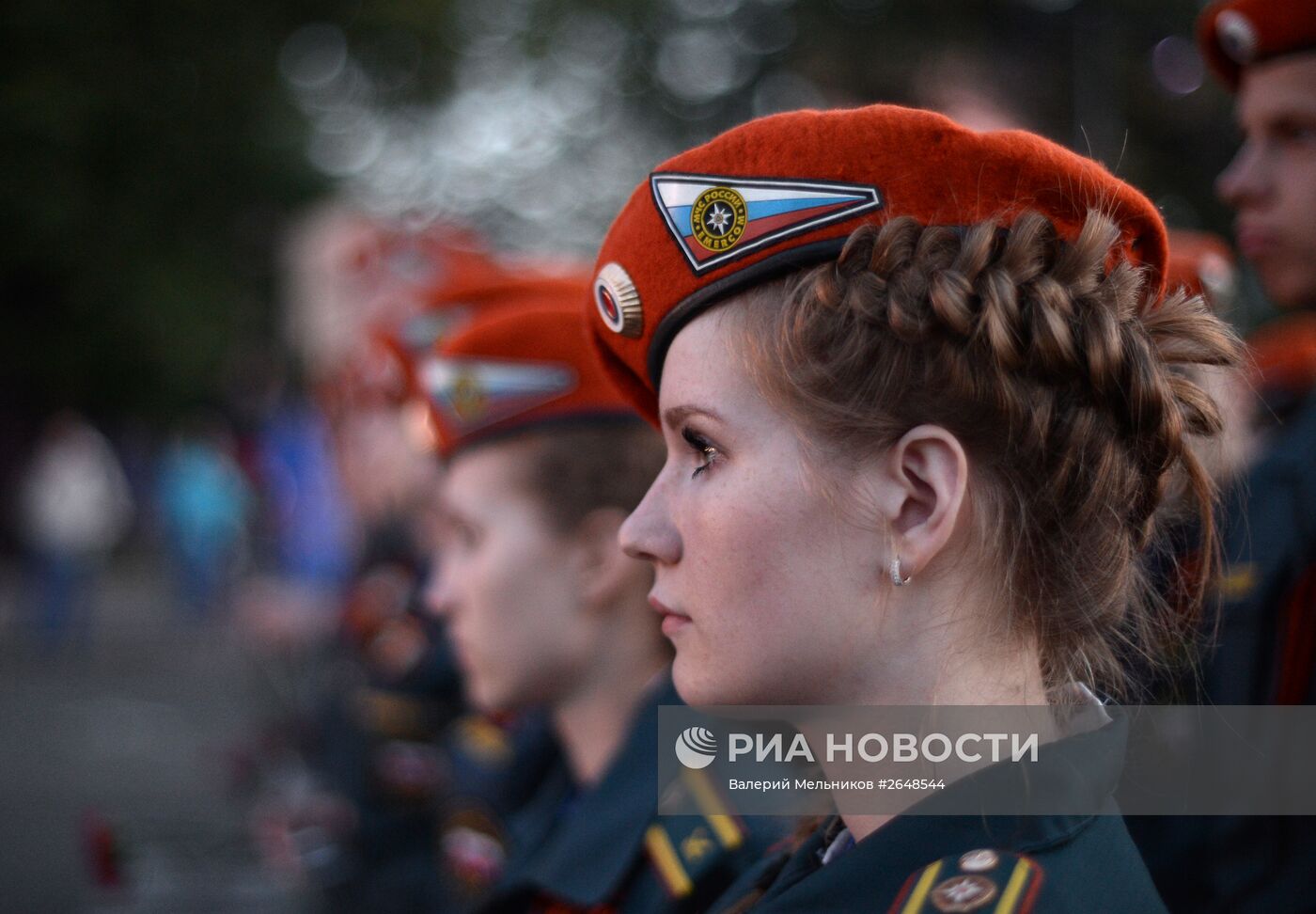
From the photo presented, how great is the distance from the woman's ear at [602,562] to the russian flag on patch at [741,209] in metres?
1.06

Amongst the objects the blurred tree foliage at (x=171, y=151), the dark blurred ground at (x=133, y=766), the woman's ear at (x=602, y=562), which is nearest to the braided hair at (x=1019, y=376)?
the woman's ear at (x=602, y=562)

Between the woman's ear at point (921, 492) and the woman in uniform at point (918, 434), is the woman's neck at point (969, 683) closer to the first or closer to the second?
the woman in uniform at point (918, 434)

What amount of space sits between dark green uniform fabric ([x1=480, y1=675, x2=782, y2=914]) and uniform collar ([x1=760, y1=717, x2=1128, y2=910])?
60 centimetres

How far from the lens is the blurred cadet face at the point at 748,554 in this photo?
50.9 inches

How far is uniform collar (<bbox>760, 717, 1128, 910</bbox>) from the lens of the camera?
1.20 meters

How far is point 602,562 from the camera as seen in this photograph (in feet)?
7.84

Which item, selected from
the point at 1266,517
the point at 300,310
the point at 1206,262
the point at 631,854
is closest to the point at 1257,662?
the point at 1266,517

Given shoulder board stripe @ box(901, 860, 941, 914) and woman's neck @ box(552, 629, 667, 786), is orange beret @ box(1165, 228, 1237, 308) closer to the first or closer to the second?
woman's neck @ box(552, 629, 667, 786)

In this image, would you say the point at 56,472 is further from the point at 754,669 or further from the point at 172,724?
the point at 754,669

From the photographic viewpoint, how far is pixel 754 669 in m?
1.33

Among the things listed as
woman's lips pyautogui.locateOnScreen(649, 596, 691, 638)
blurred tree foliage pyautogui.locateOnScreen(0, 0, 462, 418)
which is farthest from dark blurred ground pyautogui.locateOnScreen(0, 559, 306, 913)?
blurred tree foliage pyautogui.locateOnScreen(0, 0, 462, 418)

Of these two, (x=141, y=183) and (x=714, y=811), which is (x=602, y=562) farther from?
(x=141, y=183)

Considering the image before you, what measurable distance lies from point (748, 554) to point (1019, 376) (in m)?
0.33

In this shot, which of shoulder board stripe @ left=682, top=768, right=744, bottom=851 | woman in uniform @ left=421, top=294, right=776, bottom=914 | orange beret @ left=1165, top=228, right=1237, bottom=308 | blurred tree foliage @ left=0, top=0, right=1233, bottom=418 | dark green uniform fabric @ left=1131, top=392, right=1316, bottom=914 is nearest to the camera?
shoulder board stripe @ left=682, top=768, right=744, bottom=851
